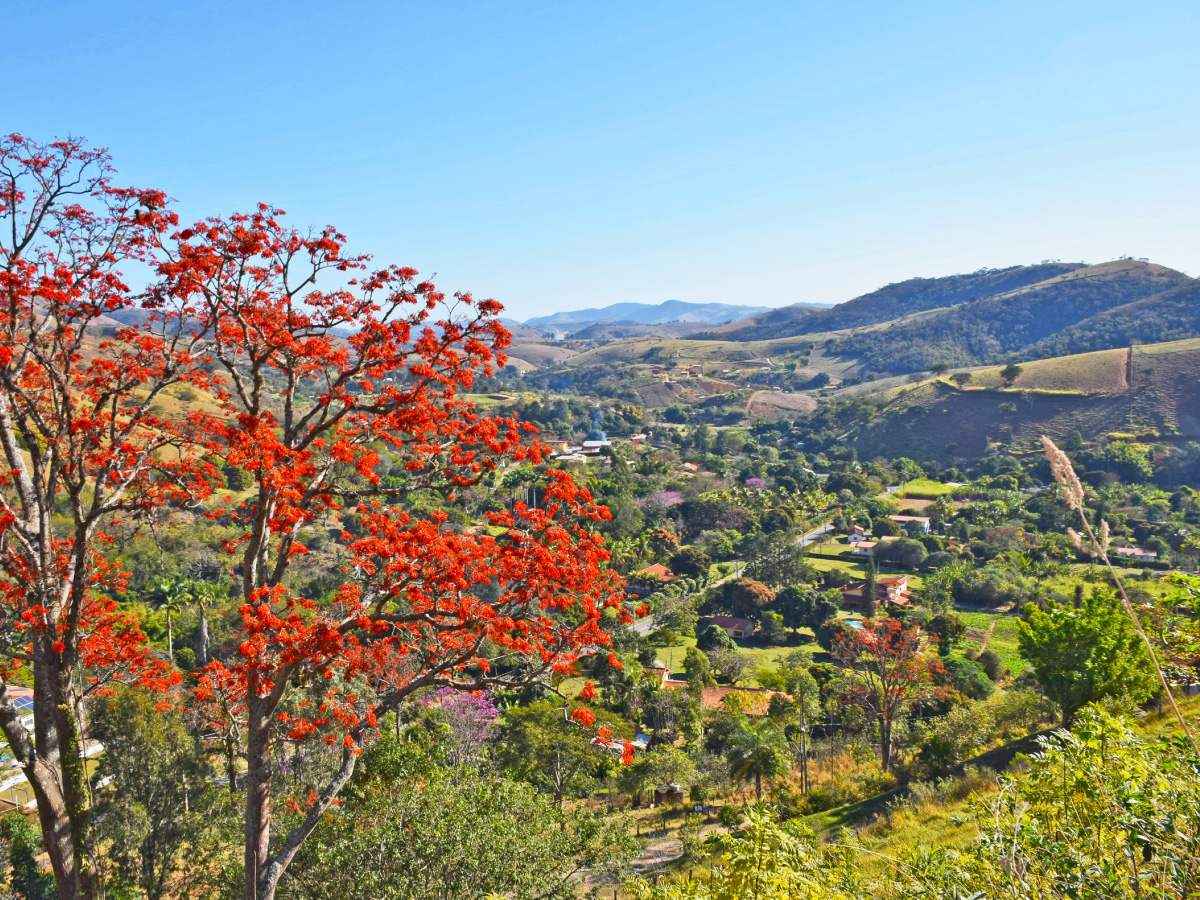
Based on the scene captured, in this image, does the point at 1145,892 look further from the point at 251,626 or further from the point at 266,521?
the point at 266,521

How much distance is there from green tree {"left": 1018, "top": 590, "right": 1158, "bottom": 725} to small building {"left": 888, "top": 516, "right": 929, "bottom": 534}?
57.1m

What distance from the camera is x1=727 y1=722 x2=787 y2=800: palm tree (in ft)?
76.2

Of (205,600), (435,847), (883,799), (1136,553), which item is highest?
(435,847)

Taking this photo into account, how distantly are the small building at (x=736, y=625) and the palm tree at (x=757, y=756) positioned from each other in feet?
86.4

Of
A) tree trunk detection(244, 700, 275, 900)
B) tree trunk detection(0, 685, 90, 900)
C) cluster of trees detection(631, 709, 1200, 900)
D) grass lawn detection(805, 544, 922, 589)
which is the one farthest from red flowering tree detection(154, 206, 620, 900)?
grass lawn detection(805, 544, 922, 589)

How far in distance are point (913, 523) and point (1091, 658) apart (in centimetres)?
6058

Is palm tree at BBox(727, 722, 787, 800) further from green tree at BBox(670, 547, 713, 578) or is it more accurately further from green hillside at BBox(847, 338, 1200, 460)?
green hillside at BBox(847, 338, 1200, 460)

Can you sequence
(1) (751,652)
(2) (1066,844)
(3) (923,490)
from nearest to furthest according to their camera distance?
(2) (1066,844) < (1) (751,652) < (3) (923,490)

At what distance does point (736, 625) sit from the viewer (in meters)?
52.5

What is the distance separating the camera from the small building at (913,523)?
72.7 m

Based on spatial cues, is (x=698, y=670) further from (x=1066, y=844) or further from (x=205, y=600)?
(x=1066, y=844)

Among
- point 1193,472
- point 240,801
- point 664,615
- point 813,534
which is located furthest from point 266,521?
point 1193,472

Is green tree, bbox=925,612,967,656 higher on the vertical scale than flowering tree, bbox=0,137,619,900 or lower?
lower

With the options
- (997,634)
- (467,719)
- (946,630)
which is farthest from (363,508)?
(997,634)
